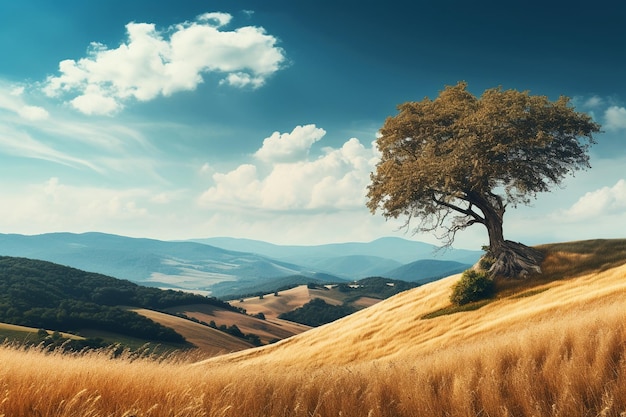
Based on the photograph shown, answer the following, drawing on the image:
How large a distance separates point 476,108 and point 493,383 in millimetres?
37696

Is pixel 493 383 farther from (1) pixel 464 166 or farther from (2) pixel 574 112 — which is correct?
(2) pixel 574 112

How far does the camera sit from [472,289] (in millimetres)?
35344

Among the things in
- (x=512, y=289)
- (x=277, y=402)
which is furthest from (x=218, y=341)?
(x=277, y=402)

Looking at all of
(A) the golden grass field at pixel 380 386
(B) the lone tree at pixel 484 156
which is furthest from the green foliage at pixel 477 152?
(A) the golden grass field at pixel 380 386

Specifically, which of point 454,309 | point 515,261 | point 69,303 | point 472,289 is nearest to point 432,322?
point 454,309

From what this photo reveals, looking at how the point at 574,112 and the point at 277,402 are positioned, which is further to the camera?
the point at 574,112

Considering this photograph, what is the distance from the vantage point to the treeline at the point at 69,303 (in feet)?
396

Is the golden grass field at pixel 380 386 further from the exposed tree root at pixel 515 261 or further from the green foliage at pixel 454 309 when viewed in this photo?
the exposed tree root at pixel 515 261

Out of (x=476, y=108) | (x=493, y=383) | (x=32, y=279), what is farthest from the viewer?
(x=32, y=279)

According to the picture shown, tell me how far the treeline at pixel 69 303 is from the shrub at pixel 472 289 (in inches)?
4348

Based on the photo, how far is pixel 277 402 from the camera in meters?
8.24

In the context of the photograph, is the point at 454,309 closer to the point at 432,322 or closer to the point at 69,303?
the point at 432,322

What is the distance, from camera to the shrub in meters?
35.2

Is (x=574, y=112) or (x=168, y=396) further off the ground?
(x=574, y=112)
